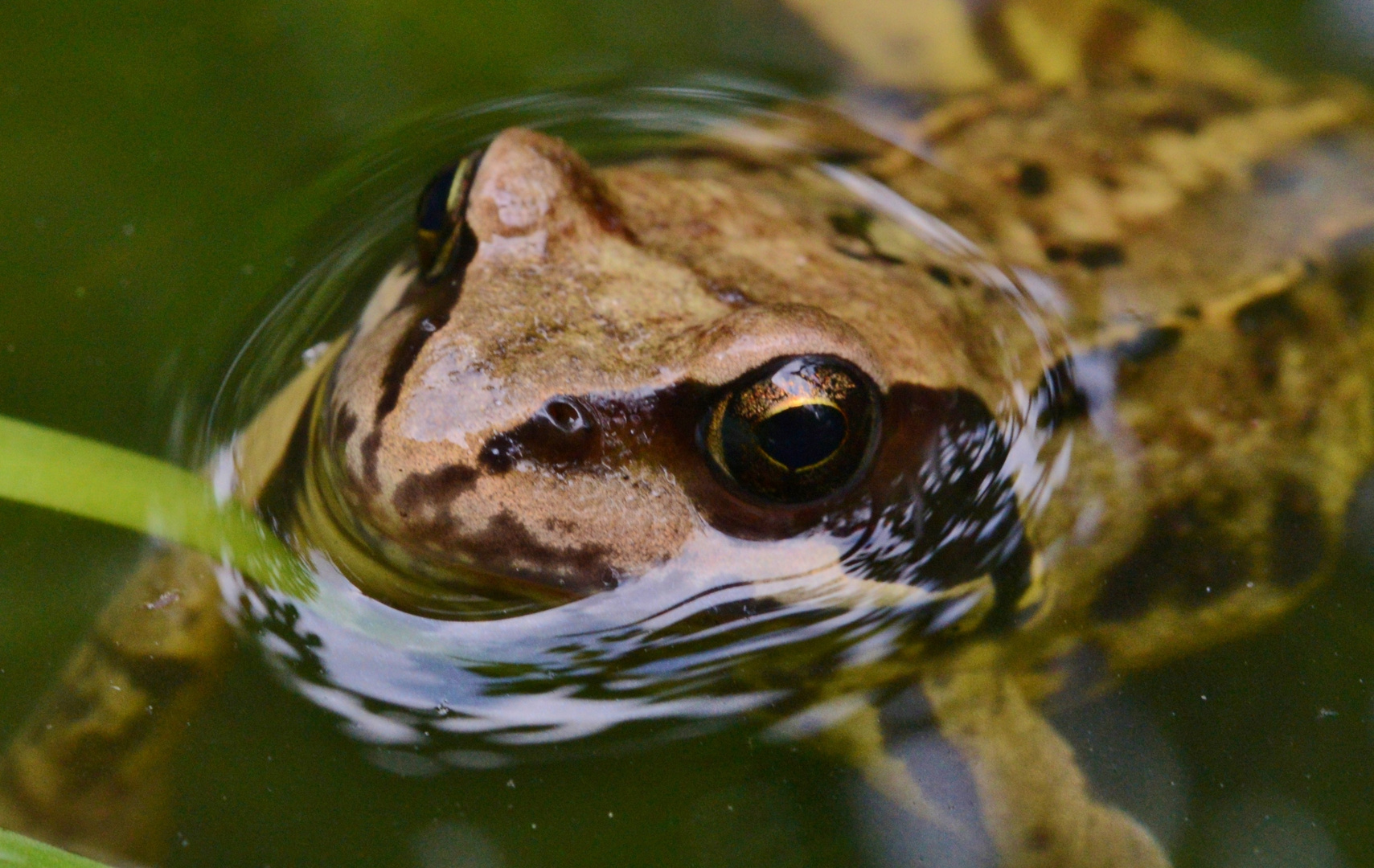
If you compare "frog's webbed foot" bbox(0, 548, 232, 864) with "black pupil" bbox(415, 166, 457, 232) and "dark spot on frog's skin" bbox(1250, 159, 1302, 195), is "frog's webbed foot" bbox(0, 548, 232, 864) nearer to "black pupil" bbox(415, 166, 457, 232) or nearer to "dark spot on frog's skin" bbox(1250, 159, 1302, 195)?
"black pupil" bbox(415, 166, 457, 232)

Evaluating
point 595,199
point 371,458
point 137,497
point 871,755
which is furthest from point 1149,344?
point 137,497

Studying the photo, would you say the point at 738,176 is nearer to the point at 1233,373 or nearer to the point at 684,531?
the point at 684,531

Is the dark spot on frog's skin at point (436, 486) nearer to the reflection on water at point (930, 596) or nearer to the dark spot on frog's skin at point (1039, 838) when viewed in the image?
the reflection on water at point (930, 596)

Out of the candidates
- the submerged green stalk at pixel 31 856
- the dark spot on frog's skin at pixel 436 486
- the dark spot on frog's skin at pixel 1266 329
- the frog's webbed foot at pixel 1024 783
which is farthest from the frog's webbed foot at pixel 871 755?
the submerged green stalk at pixel 31 856

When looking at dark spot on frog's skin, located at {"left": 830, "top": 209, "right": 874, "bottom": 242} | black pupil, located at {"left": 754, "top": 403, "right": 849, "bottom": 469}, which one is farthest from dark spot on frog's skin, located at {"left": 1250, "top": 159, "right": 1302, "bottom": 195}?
black pupil, located at {"left": 754, "top": 403, "right": 849, "bottom": 469}

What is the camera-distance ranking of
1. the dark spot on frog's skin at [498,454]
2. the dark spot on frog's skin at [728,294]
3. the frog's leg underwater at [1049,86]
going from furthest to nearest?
the frog's leg underwater at [1049,86]
the dark spot on frog's skin at [728,294]
the dark spot on frog's skin at [498,454]

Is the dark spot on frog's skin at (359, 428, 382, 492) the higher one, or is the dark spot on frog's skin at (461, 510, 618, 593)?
the dark spot on frog's skin at (359, 428, 382, 492)
